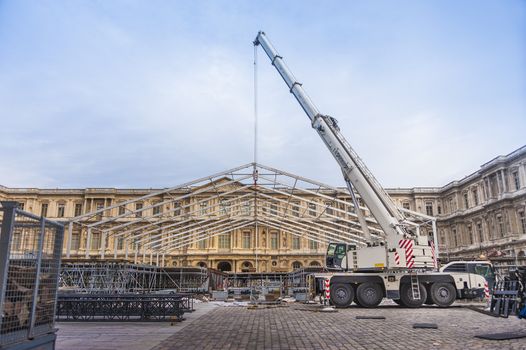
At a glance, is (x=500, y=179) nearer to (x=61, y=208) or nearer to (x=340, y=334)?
(x=340, y=334)

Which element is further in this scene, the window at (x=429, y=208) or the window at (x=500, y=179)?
the window at (x=429, y=208)

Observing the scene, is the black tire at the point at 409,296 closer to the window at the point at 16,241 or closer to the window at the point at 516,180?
the window at the point at 16,241

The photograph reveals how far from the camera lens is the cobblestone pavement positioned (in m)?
8.05

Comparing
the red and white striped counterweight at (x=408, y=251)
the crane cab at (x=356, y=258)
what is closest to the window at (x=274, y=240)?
the crane cab at (x=356, y=258)

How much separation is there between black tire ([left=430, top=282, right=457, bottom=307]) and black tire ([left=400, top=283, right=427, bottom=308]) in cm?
48

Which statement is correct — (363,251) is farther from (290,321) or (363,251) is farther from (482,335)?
(482,335)

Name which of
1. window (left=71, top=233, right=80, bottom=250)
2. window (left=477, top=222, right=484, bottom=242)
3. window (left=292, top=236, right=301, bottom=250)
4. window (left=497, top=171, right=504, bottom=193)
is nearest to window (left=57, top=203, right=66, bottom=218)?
window (left=71, top=233, right=80, bottom=250)

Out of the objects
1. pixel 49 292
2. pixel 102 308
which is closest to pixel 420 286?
pixel 102 308

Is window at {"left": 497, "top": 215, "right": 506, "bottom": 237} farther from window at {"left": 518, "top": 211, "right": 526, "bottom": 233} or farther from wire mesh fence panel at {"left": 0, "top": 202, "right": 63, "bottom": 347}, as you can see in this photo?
wire mesh fence panel at {"left": 0, "top": 202, "right": 63, "bottom": 347}

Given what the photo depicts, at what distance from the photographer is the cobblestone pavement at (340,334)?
8.05m

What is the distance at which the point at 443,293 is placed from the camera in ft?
58.2

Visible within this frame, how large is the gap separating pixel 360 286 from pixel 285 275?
19.5 meters

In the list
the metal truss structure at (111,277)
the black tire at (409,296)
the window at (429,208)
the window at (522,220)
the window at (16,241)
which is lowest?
the black tire at (409,296)

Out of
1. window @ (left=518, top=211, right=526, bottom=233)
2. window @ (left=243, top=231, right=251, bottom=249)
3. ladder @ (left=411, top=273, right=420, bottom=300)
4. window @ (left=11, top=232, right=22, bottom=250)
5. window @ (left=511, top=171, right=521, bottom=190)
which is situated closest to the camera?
window @ (left=11, top=232, right=22, bottom=250)
